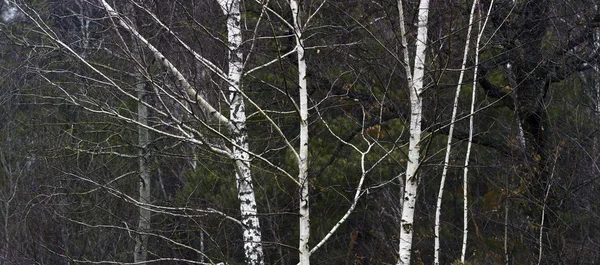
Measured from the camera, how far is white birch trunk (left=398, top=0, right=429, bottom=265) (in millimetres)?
5562

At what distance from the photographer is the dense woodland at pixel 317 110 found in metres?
5.80

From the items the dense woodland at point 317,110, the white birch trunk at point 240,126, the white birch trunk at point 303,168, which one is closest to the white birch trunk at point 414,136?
the dense woodland at point 317,110

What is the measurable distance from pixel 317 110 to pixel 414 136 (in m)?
0.86

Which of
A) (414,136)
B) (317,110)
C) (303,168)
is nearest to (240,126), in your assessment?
(317,110)

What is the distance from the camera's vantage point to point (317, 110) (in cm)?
600

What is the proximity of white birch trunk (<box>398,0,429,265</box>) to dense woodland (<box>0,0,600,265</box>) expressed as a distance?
0.01 m

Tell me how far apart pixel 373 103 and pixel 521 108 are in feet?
6.46

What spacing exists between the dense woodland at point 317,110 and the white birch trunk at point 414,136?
1cm

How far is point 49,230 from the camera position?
1098cm

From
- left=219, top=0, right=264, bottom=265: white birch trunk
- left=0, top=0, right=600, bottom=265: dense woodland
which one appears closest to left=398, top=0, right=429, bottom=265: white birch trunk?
A: left=0, top=0, right=600, bottom=265: dense woodland

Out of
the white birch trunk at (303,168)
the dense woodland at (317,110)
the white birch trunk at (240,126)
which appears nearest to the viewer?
the white birch trunk at (303,168)

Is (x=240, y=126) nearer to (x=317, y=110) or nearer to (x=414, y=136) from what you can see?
(x=317, y=110)

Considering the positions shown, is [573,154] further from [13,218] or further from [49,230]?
[13,218]

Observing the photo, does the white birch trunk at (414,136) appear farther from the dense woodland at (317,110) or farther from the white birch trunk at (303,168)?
the white birch trunk at (303,168)
